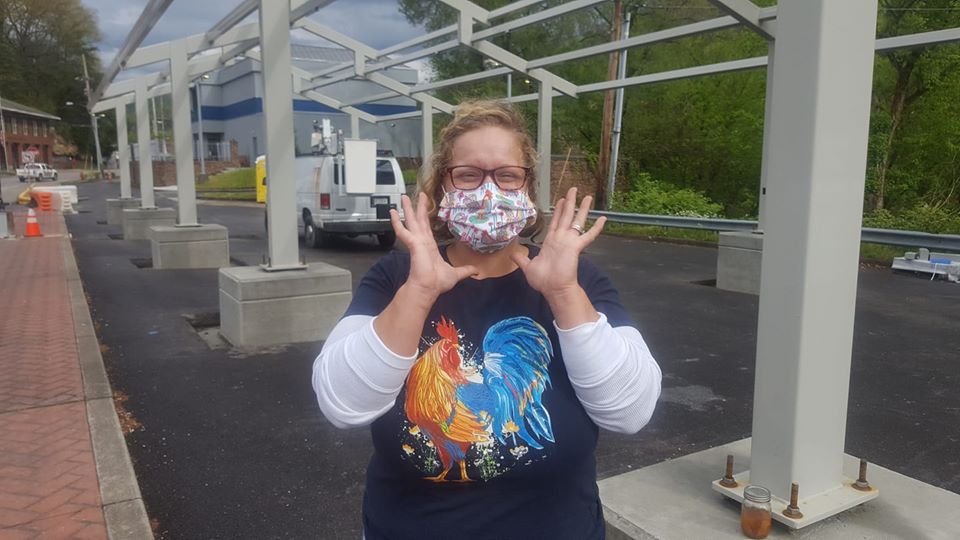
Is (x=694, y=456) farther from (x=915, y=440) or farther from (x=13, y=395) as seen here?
(x=13, y=395)

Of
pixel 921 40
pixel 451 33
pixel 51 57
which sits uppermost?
pixel 51 57

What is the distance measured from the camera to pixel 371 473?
69.6 inches

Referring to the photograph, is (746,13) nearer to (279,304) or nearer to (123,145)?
(279,304)

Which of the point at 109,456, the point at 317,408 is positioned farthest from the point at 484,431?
the point at 317,408

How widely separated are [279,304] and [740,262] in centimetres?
621

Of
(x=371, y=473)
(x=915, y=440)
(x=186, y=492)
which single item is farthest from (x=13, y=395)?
(x=915, y=440)

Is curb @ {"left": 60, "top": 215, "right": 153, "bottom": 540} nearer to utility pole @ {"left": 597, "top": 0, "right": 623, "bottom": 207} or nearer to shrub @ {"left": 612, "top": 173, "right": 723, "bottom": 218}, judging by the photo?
shrub @ {"left": 612, "top": 173, "right": 723, "bottom": 218}

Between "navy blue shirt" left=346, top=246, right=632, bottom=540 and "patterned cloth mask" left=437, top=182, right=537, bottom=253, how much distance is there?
12 centimetres

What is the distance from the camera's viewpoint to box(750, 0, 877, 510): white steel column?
2264 mm

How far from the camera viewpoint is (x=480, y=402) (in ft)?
5.26

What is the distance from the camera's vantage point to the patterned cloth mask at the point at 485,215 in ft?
5.66

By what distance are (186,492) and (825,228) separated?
3396 millimetres

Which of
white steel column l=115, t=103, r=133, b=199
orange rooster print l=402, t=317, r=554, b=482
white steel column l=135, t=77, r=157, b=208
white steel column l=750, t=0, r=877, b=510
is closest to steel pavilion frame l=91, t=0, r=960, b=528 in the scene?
white steel column l=750, t=0, r=877, b=510

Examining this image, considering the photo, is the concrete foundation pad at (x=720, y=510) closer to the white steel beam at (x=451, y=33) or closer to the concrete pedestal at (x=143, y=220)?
the white steel beam at (x=451, y=33)
